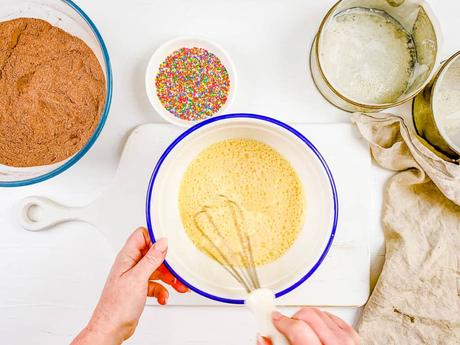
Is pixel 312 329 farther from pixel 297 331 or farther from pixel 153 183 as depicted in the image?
pixel 153 183

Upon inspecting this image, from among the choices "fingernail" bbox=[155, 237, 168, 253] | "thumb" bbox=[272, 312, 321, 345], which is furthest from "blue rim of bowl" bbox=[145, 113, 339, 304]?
"thumb" bbox=[272, 312, 321, 345]

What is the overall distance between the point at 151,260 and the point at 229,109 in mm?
335

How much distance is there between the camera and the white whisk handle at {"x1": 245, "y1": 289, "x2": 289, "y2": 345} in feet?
2.00

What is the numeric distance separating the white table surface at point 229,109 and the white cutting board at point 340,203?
0.03m

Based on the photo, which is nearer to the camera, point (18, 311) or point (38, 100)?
point (38, 100)

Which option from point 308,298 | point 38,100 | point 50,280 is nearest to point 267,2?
point 38,100

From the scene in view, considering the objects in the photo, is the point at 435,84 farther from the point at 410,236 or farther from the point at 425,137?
the point at 410,236

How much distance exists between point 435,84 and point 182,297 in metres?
0.59

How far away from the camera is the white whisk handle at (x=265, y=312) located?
608 mm

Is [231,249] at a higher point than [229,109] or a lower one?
lower

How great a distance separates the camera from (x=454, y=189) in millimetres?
812

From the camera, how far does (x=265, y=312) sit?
646 mm

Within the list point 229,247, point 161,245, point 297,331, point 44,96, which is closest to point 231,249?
point 229,247

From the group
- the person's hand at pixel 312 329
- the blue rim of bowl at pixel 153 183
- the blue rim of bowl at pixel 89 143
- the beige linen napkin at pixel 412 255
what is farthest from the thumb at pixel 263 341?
the blue rim of bowl at pixel 89 143
